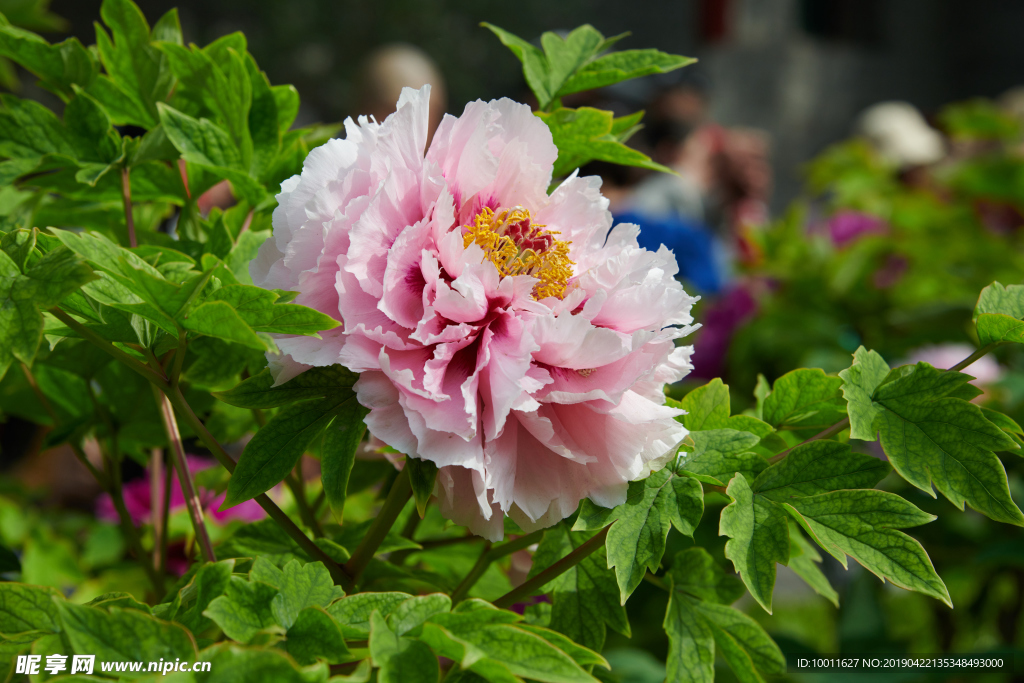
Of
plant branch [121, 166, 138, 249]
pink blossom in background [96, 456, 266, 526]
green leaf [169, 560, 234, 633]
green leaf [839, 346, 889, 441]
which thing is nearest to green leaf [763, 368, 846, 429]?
green leaf [839, 346, 889, 441]

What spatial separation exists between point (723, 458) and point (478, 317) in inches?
6.2

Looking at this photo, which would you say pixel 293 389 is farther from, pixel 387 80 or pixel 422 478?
pixel 387 80

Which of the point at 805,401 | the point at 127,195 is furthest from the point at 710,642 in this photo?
the point at 127,195

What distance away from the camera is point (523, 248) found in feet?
1.50

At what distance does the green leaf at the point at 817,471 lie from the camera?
17.4 inches

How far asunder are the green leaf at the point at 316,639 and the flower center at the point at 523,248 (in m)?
0.20

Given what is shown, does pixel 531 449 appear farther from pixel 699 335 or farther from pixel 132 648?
pixel 699 335

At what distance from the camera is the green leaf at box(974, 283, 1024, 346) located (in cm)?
46

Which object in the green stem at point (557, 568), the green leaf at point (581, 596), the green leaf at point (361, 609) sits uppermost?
the green leaf at point (361, 609)

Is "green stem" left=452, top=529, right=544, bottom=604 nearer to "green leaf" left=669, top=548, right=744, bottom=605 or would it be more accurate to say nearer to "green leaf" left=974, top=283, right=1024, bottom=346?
"green leaf" left=669, top=548, right=744, bottom=605

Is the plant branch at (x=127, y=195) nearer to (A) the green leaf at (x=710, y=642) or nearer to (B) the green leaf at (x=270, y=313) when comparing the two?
(B) the green leaf at (x=270, y=313)

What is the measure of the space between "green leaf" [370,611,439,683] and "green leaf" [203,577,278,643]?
0.19 feet

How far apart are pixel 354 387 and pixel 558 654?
6.2 inches

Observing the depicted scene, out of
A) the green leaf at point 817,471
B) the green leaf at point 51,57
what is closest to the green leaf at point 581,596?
the green leaf at point 817,471
